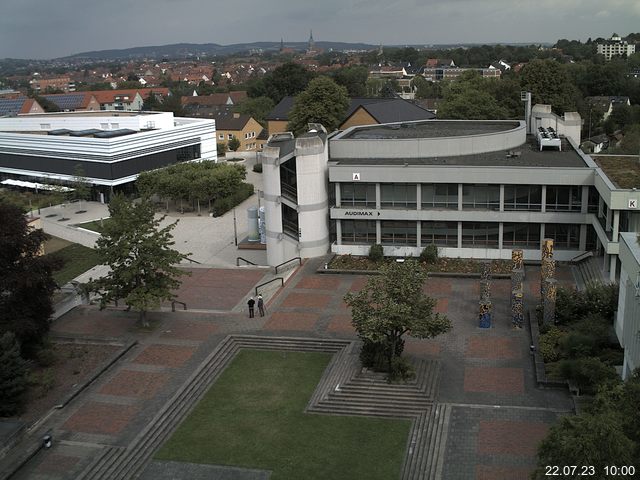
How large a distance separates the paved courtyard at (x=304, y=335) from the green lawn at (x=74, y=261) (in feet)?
29.0

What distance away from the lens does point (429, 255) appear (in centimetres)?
3828

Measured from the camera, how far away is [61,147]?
2734 inches

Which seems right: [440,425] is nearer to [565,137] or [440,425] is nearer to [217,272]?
[217,272]

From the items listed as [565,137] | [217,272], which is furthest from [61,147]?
[565,137]

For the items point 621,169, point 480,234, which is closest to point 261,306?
point 480,234

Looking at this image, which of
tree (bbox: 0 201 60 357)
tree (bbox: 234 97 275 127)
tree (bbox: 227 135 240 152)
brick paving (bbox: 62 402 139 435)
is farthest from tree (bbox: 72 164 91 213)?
tree (bbox: 234 97 275 127)

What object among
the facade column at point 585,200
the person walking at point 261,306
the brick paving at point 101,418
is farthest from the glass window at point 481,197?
the brick paving at point 101,418

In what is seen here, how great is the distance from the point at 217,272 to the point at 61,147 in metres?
37.3

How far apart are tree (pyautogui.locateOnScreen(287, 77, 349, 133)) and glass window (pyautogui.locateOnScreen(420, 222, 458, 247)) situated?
37625mm

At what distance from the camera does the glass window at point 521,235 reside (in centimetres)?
3831

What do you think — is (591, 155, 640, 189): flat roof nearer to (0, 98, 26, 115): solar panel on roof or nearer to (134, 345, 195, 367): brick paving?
(134, 345, 195, 367): brick paving

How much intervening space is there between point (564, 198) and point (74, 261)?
30.9 meters

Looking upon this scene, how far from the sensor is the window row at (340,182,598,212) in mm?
37469

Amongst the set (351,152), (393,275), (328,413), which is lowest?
(328,413)
